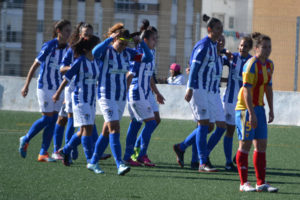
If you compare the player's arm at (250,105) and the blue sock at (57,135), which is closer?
the player's arm at (250,105)

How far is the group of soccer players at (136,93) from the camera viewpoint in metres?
6.45

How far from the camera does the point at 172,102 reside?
1656 centimetres

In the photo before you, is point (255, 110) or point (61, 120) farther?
point (61, 120)

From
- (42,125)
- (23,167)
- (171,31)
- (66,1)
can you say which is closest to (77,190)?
(23,167)

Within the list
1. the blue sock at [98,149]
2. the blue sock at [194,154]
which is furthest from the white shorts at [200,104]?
the blue sock at [98,149]

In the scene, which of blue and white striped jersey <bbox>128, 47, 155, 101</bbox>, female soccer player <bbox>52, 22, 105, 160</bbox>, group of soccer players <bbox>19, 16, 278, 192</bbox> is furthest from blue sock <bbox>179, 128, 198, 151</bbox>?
female soccer player <bbox>52, 22, 105, 160</bbox>

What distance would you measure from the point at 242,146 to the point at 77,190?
1773 mm

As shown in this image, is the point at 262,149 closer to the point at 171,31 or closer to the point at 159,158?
the point at 159,158

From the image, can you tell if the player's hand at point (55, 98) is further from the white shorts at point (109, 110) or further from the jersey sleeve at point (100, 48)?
the jersey sleeve at point (100, 48)

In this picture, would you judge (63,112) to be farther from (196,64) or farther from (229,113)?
(229,113)

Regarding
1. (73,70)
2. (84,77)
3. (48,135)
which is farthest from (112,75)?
(48,135)

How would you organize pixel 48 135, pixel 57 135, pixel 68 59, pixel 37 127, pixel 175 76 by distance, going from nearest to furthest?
1. pixel 68 59
2. pixel 37 127
3. pixel 48 135
4. pixel 57 135
5. pixel 175 76

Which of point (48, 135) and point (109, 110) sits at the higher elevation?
point (109, 110)

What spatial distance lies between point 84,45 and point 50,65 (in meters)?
1.14
